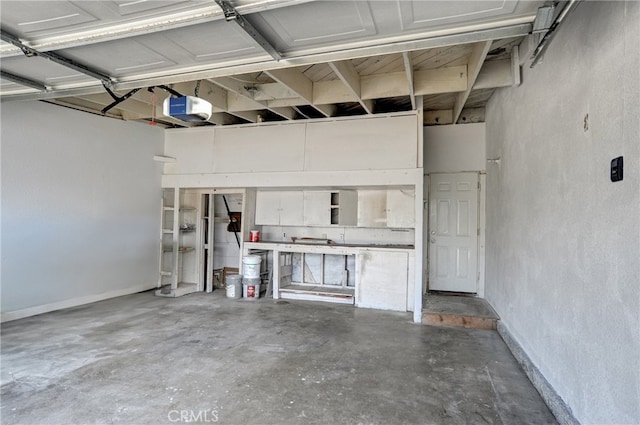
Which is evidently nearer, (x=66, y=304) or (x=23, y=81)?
(x=23, y=81)

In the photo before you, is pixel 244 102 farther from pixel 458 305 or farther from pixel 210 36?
pixel 458 305

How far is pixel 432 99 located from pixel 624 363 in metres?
4.30

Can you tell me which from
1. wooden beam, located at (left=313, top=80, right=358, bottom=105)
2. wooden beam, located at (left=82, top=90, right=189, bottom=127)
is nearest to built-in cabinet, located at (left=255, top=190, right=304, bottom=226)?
wooden beam, located at (left=313, top=80, right=358, bottom=105)

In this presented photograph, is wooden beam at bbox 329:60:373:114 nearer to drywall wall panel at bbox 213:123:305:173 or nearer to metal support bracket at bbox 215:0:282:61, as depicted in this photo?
metal support bracket at bbox 215:0:282:61

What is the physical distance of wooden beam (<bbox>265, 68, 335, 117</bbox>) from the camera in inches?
148

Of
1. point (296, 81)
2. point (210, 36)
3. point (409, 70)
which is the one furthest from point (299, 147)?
point (210, 36)

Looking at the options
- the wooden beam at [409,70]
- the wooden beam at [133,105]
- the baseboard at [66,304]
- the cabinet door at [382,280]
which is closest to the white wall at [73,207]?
the baseboard at [66,304]

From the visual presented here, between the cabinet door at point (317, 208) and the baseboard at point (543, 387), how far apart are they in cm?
308

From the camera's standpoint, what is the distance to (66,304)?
16.0ft

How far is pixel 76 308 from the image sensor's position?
4875mm

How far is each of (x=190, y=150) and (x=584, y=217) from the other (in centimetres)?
573

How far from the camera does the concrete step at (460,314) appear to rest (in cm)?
429

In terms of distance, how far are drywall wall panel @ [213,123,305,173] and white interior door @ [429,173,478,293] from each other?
228 centimetres

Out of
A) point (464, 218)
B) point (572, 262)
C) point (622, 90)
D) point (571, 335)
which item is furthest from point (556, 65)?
point (464, 218)
